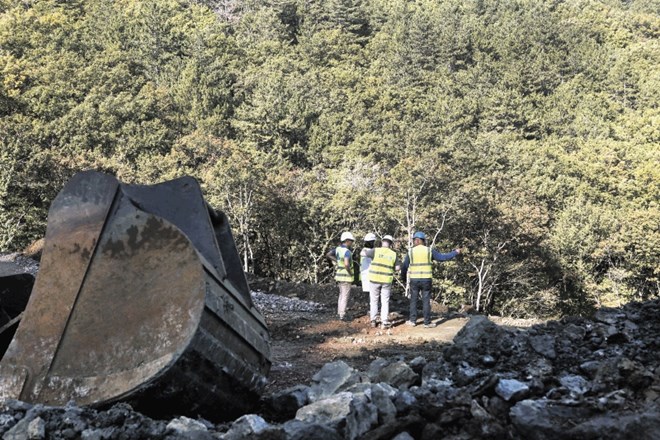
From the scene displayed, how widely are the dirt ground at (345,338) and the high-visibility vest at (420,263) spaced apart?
3.11 ft

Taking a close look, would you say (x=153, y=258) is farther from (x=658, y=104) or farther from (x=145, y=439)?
(x=658, y=104)

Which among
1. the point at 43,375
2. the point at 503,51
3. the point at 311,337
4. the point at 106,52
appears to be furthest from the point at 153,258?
the point at 503,51

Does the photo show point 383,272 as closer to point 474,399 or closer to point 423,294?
point 423,294

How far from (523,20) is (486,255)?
61688 mm

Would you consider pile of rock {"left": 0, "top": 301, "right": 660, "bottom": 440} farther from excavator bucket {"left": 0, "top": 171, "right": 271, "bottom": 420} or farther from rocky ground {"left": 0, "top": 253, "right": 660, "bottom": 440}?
excavator bucket {"left": 0, "top": 171, "right": 271, "bottom": 420}

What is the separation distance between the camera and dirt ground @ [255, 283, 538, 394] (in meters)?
8.00

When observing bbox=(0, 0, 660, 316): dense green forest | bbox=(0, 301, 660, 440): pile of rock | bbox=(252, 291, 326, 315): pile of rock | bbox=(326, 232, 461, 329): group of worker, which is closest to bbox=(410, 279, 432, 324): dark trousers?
bbox=(326, 232, 461, 329): group of worker

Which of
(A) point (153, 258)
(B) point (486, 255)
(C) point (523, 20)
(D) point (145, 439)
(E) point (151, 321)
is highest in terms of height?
(C) point (523, 20)

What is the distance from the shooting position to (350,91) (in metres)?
57.0

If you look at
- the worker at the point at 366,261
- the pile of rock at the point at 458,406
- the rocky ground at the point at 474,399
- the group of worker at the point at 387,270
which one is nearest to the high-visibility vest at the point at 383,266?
the group of worker at the point at 387,270

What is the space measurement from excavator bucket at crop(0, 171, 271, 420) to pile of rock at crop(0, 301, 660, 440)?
0.97 ft

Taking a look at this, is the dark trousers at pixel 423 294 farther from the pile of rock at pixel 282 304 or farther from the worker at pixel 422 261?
the pile of rock at pixel 282 304

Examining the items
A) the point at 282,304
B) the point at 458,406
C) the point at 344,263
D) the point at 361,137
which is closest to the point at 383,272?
the point at 344,263

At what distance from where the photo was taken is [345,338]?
1046cm
